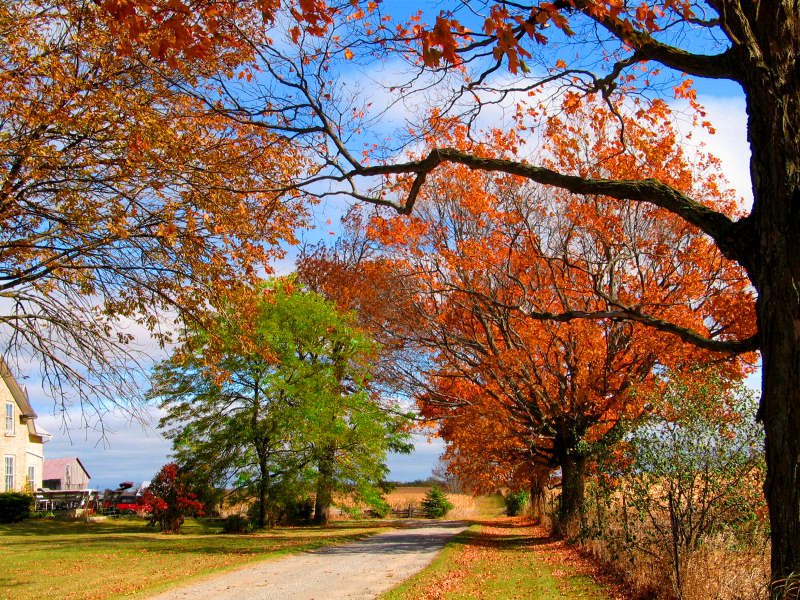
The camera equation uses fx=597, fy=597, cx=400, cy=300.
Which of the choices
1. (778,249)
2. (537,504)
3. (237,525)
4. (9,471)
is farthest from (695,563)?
(9,471)

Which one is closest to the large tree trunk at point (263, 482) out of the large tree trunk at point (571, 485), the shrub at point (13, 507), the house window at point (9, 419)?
the shrub at point (13, 507)

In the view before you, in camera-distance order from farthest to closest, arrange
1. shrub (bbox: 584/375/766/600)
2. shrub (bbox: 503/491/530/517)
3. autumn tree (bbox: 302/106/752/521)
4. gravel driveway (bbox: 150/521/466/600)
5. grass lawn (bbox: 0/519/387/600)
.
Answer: shrub (bbox: 503/491/530/517)
autumn tree (bbox: 302/106/752/521)
grass lawn (bbox: 0/519/387/600)
gravel driveway (bbox: 150/521/466/600)
shrub (bbox: 584/375/766/600)

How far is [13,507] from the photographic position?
2688cm

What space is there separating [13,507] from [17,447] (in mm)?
8600

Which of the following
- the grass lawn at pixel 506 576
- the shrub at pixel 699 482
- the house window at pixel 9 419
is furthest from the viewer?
the house window at pixel 9 419

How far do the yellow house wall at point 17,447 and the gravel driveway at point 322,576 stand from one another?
78.3ft

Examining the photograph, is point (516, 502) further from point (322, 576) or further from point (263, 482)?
point (322, 576)

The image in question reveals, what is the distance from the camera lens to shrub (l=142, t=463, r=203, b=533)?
23875 mm

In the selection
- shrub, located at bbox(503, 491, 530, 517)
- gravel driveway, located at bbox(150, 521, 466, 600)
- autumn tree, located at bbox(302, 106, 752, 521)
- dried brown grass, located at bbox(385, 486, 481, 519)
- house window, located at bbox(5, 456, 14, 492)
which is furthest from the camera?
dried brown grass, located at bbox(385, 486, 481, 519)

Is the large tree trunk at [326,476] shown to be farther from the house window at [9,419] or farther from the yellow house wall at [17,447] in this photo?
the house window at [9,419]

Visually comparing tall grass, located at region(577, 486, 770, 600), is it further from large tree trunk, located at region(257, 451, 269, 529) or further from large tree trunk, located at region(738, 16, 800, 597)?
large tree trunk, located at region(257, 451, 269, 529)

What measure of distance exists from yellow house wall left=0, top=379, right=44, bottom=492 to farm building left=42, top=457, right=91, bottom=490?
10.1m

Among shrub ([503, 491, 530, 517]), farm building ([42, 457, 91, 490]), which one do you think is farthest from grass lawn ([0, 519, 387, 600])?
farm building ([42, 457, 91, 490])

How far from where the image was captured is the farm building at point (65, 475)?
153 ft
